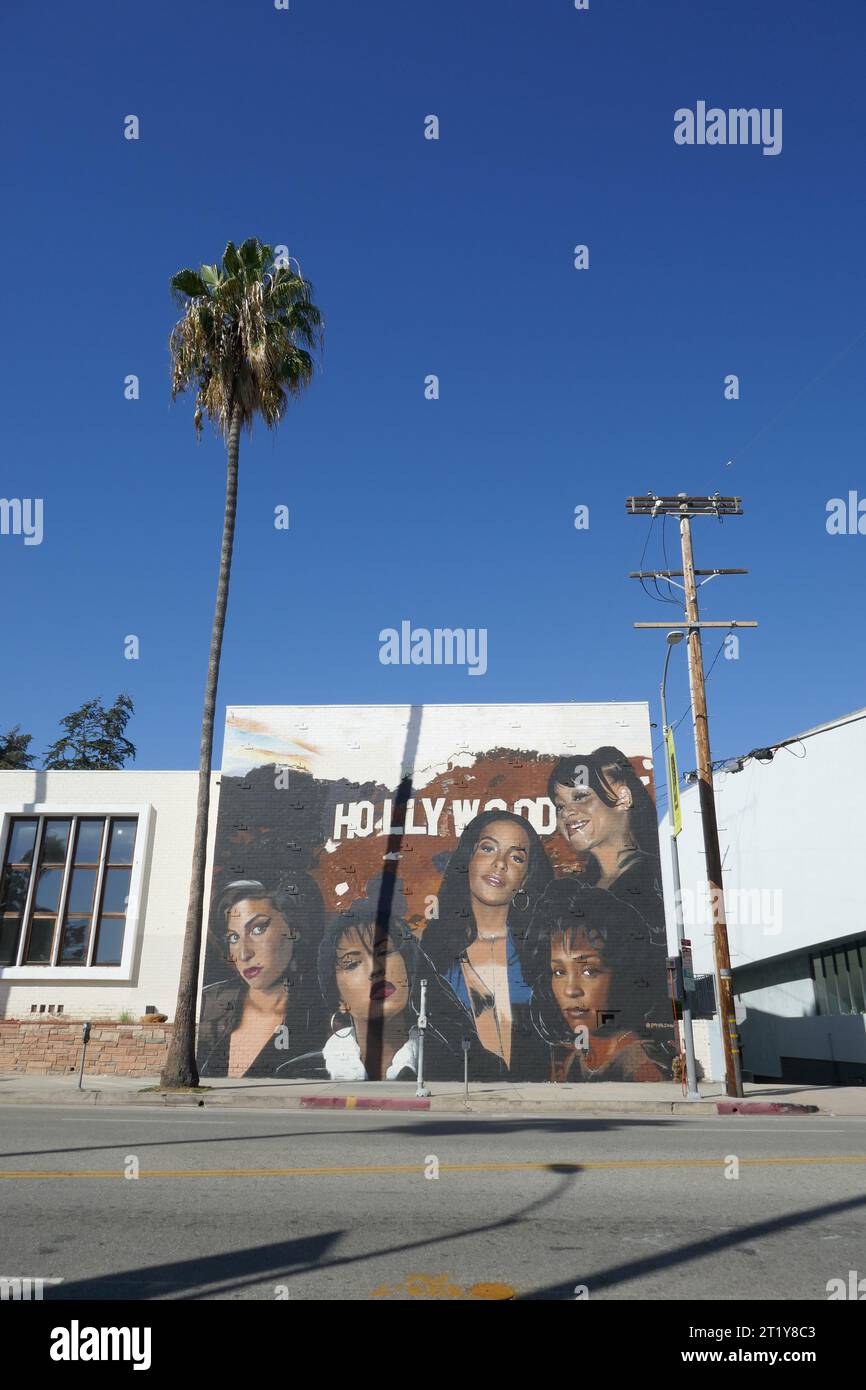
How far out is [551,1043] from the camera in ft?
75.2

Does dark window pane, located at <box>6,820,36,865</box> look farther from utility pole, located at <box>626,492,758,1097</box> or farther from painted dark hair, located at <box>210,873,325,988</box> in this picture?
utility pole, located at <box>626,492,758,1097</box>

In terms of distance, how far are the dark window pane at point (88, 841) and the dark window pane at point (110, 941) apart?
1.73 m

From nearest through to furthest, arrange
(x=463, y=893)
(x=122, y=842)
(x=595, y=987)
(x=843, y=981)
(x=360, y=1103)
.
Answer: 1. (x=360, y=1103)
2. (x=595, y=987)
3. (x=463, y=893)
4. (x=122, y=842)
5. (x=843, y=981)

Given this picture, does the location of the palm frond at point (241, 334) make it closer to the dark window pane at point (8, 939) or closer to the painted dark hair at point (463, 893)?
the painted dark hair at point (463, 893)

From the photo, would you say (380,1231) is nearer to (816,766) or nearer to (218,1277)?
(218,1277)

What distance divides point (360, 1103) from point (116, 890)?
1134cm

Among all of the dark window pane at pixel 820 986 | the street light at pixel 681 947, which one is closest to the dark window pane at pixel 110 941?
the street light at pixel 681 947

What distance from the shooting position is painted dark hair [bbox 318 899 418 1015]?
2359 centimetres

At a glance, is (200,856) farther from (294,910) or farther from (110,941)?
(110,941)

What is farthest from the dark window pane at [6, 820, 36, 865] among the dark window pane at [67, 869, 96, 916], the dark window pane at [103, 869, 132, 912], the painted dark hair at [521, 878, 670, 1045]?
the painted dark hair at [521, 878, 670, 1045]

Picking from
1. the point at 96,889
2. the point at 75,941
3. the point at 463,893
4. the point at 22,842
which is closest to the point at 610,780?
the point at 463,893

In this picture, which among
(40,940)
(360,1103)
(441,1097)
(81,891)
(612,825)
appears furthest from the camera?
(81,891)

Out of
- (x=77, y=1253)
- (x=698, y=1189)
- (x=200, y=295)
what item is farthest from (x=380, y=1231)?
(x=200, y=295)

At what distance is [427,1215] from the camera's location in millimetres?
6773
